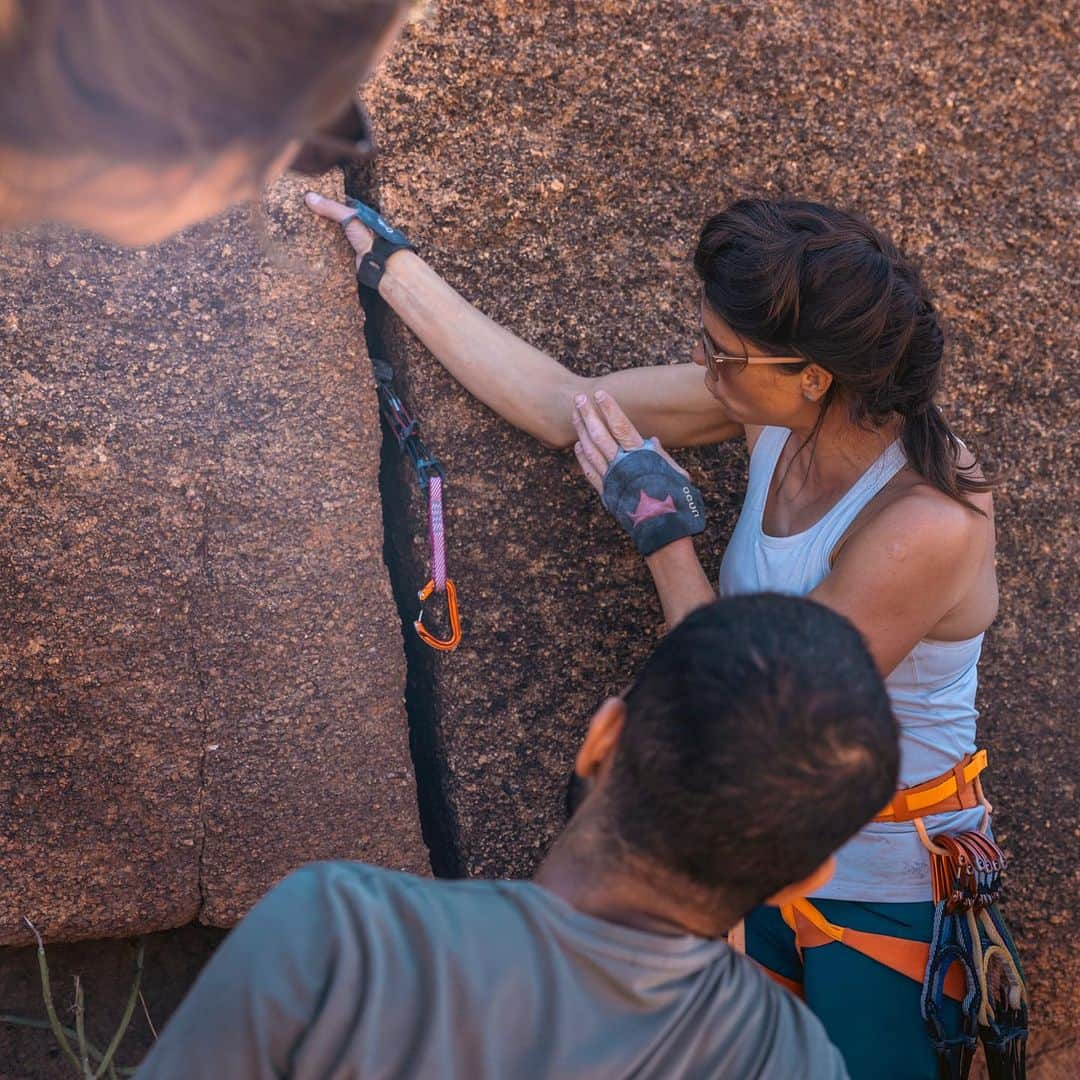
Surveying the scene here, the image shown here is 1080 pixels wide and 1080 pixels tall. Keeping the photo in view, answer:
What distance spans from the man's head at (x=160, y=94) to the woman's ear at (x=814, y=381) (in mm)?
1086

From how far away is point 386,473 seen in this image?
7.34 feet

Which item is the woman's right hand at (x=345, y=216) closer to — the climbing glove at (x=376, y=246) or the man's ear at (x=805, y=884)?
the climbing glove at (x=376, y=246)

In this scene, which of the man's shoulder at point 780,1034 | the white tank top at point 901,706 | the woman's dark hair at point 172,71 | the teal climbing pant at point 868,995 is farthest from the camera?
the white tank top at point 901,706

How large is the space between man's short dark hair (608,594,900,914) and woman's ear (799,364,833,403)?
2.88 ft

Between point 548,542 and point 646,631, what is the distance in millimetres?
266

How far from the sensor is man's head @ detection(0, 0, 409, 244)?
0.78m

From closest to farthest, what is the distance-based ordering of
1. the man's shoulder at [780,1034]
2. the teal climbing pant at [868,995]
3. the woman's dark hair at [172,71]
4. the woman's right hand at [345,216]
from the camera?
the woman's dark hair at [172,71] → the man's shoulder at [780,1034] → the teal climbing pant at [868,995] → the woman's right hand at [345,216]

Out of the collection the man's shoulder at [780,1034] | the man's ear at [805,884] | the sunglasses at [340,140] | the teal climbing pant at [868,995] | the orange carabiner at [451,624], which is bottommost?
the teal climbing pant at [868,995]

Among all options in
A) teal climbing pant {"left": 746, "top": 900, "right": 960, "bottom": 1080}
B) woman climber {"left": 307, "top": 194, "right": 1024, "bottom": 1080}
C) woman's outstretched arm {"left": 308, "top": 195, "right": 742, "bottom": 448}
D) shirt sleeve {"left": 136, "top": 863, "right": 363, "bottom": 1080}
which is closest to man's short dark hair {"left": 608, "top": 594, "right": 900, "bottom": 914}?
shirt sleeve {"left": 136, "top": 863, "right": 363, "bottom": 1080}

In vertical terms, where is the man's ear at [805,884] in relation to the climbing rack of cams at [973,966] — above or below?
above

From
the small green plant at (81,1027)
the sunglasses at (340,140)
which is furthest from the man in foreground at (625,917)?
the small green plant at (81,1027)

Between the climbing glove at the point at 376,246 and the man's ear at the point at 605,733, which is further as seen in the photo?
the climbing glove at the point at 376,246

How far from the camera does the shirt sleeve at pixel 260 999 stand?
0.88 meters

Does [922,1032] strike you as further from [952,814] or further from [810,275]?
[810,275]
